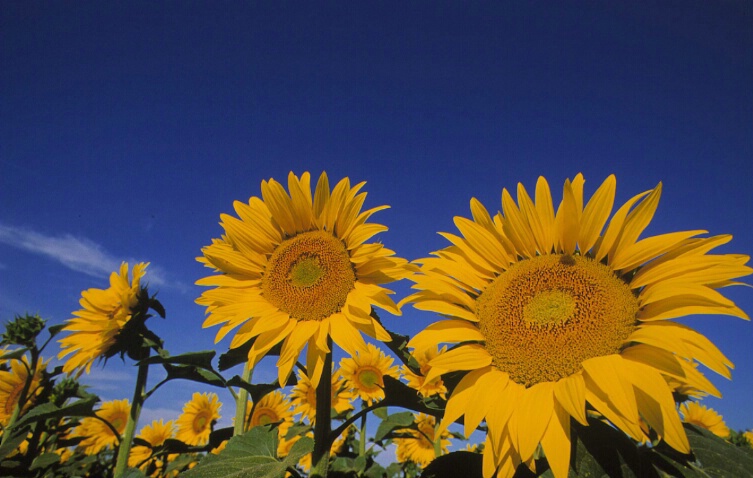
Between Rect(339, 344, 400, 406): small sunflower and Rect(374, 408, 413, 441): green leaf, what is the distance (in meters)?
1.43

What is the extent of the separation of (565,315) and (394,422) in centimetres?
273

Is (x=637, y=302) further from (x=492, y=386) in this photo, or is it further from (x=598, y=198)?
(x=492, y=386)

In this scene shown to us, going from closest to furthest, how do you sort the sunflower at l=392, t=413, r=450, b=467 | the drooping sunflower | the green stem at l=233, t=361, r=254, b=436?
the drooping sunflower
the green stem at l=233, t=361, r=254, b=436
the sunflower at l=392, t=413, r=450, b=467

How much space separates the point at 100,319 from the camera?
4395 millimetres

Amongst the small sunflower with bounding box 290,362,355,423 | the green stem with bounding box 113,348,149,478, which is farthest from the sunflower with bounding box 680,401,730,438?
the green stem with bounding box 113,348,149,478

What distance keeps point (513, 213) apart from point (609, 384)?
2.94 feet

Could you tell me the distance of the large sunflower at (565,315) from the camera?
5.67 ft

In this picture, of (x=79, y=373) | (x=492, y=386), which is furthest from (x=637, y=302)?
(x=79, y=373)

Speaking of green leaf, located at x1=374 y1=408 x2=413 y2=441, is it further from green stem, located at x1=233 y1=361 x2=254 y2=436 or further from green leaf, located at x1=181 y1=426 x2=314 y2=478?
green leaf, located at x1=181 y1=426 x2=314 y2=478

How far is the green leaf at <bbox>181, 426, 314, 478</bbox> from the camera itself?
6.69ft

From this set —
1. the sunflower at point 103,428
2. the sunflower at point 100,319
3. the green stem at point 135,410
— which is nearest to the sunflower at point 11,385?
the sunflower at point 103,428

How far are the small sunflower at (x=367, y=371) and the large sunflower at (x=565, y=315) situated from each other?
157 inches

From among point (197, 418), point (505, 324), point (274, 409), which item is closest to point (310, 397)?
point (274, 409)

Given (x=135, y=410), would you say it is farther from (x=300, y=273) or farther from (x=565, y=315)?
(x=565, y=315)
